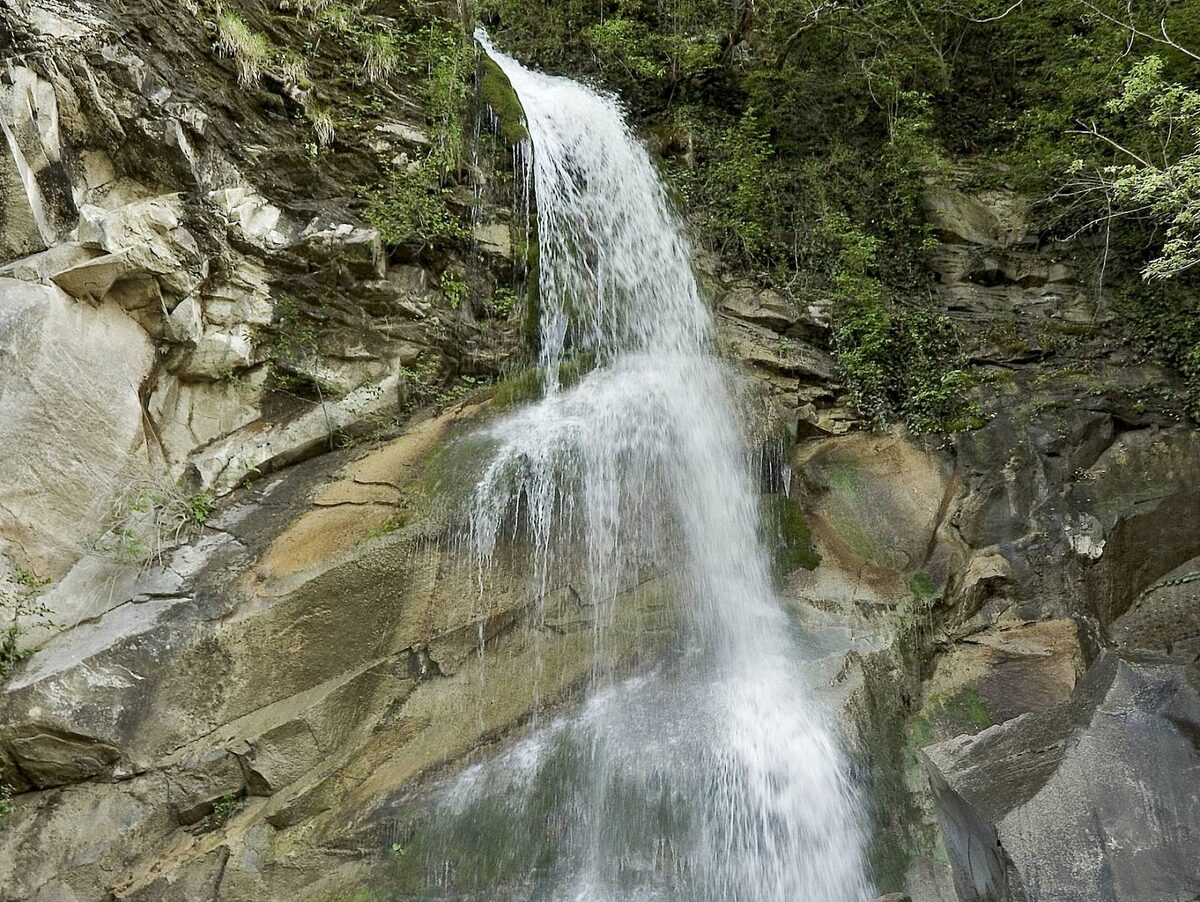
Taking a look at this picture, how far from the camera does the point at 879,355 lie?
9477 mm

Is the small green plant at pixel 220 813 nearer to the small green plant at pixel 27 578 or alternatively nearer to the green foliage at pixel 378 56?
the small green plant at pixel 27 578

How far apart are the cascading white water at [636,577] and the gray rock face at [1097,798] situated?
5.78ft

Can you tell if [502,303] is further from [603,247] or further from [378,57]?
[378,57]

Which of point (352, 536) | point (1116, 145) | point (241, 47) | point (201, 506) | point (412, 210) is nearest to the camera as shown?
point (352, 536)

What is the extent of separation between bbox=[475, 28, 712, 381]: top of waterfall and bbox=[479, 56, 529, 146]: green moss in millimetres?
270

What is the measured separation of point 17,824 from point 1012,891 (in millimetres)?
6096

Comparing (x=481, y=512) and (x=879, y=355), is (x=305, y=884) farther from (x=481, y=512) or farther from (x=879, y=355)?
(x=879, y=355)

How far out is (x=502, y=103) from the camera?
10.2m

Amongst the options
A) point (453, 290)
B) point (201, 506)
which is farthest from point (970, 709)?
point (201, 506)

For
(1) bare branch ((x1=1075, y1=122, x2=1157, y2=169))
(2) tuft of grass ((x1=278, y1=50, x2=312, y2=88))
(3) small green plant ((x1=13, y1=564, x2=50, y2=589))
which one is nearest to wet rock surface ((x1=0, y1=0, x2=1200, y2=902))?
(3) small green plant ((x1=13, y1=564, x2=50, y2=589))

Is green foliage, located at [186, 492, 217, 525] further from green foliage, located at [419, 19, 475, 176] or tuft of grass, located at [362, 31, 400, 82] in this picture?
tuft of grass, located at [362, 31, 400, 82]

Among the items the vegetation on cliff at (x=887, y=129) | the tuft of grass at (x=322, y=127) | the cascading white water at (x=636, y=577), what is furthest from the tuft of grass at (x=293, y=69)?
the vegetation on cliff at (x=887, y=129)

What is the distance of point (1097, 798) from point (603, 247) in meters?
7.82

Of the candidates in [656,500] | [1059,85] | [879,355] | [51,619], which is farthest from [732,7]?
[51,619]
